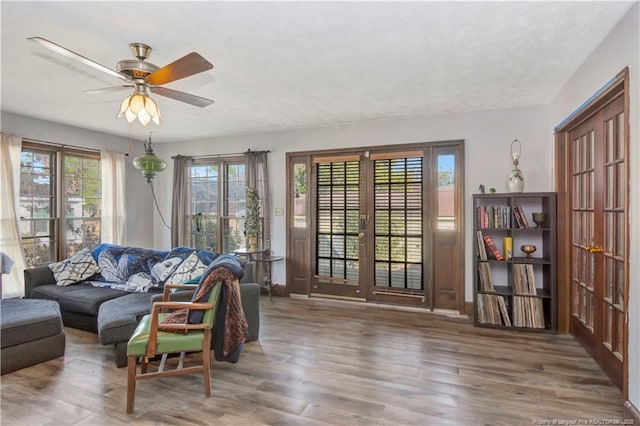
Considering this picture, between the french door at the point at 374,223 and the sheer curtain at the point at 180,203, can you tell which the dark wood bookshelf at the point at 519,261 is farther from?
the sheer curtain at the point at 180,203

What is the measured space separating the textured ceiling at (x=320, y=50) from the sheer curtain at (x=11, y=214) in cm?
61

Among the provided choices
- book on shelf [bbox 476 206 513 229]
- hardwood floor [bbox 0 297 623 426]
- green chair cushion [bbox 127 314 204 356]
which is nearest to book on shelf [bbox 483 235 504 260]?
book on shelf [bbox 476 206 513 229]

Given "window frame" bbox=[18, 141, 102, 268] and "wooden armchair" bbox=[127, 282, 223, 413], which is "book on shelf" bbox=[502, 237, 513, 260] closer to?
"wooden armchair" bbox=[127, 282, 223, 413]

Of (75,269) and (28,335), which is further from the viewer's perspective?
(75,269)

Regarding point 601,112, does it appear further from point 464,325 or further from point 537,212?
point 464,325

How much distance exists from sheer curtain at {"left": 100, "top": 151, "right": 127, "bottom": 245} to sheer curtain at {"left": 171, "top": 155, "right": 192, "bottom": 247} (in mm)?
845

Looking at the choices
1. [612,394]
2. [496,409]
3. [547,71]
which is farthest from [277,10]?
[612,394]

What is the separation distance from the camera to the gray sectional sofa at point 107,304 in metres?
3.01

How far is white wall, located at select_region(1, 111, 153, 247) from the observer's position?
4770 mm

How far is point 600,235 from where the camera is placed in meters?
2.98

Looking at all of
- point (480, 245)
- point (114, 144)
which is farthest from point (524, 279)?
point (114, 144)

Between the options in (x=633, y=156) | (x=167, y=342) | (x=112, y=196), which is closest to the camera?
(x=633, y=156)

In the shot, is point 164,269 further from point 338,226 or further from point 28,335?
point 338,226

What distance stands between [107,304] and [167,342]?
144cm
